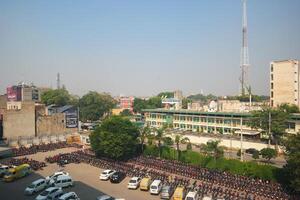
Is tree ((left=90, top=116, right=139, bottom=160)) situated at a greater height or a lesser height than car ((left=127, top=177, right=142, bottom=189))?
greater

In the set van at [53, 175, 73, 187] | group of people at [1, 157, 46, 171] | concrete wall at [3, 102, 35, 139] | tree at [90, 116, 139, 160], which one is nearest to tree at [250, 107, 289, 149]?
tree at [90, 116, 139, 160]

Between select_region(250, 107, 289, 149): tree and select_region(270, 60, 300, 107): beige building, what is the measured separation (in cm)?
1841

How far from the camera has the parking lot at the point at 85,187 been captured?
25.7m

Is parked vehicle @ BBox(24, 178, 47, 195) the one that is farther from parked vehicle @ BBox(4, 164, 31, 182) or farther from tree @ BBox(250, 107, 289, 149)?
tree @ BBox(250, 107, 289, 149)

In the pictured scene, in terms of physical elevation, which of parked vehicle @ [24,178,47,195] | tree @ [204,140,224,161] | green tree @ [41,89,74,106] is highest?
green tree @ [41,89,74,106]

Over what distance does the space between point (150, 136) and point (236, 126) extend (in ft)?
58.8

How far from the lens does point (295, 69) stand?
2320 inches

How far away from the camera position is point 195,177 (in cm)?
3045

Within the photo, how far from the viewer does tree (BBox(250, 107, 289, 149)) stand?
4200 centimetres

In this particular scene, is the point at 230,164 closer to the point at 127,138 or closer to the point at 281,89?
the point at 127,138

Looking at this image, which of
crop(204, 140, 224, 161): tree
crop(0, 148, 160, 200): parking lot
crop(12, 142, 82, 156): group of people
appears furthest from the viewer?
crop(12, 142, 82, 156): group of people

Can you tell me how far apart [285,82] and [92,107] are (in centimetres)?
4778

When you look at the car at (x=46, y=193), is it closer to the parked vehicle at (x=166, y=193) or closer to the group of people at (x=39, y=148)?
the parked vehicle at (x=166, y=193)

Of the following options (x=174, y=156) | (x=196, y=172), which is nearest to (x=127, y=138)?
(x=174, y=156)
